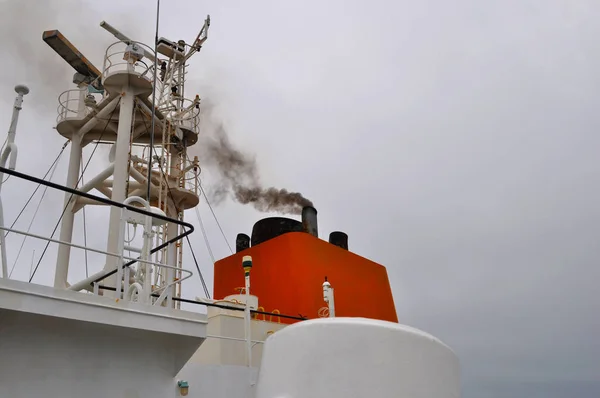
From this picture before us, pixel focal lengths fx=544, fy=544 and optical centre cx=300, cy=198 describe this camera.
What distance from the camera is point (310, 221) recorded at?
38.7 feet

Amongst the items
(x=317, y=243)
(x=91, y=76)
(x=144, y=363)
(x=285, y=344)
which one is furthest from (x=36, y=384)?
(x=91, y=76)

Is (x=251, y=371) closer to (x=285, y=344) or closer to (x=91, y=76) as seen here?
(x=285, y=344)

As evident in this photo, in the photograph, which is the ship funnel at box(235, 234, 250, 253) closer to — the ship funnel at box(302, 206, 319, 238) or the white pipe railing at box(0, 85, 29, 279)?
the ship funnel at box(302, 206, 319, 238)

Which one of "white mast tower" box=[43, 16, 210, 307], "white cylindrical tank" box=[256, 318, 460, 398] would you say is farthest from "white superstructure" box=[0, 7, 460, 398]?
"white mast tower" box=[43, 16, 210, 307]

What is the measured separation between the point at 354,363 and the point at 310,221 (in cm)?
689

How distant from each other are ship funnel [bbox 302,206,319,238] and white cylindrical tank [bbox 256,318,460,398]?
635cm

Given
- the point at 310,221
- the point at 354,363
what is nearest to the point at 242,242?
the point at 310,221

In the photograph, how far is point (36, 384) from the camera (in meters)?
4.43

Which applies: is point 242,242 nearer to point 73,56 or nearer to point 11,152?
point 73,56

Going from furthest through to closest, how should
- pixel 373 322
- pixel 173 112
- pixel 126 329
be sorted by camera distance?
1. pixel 173 112
2. pixel 373 322
3. pixel 126 329

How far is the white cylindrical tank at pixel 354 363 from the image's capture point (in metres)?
4.89

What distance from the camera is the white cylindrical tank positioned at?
489 centimetres

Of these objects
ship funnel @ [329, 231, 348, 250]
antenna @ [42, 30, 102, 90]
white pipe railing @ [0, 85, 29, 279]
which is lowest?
white pipe railing @ [0, 85, 29, 279]

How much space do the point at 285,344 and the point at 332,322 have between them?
52 cm
